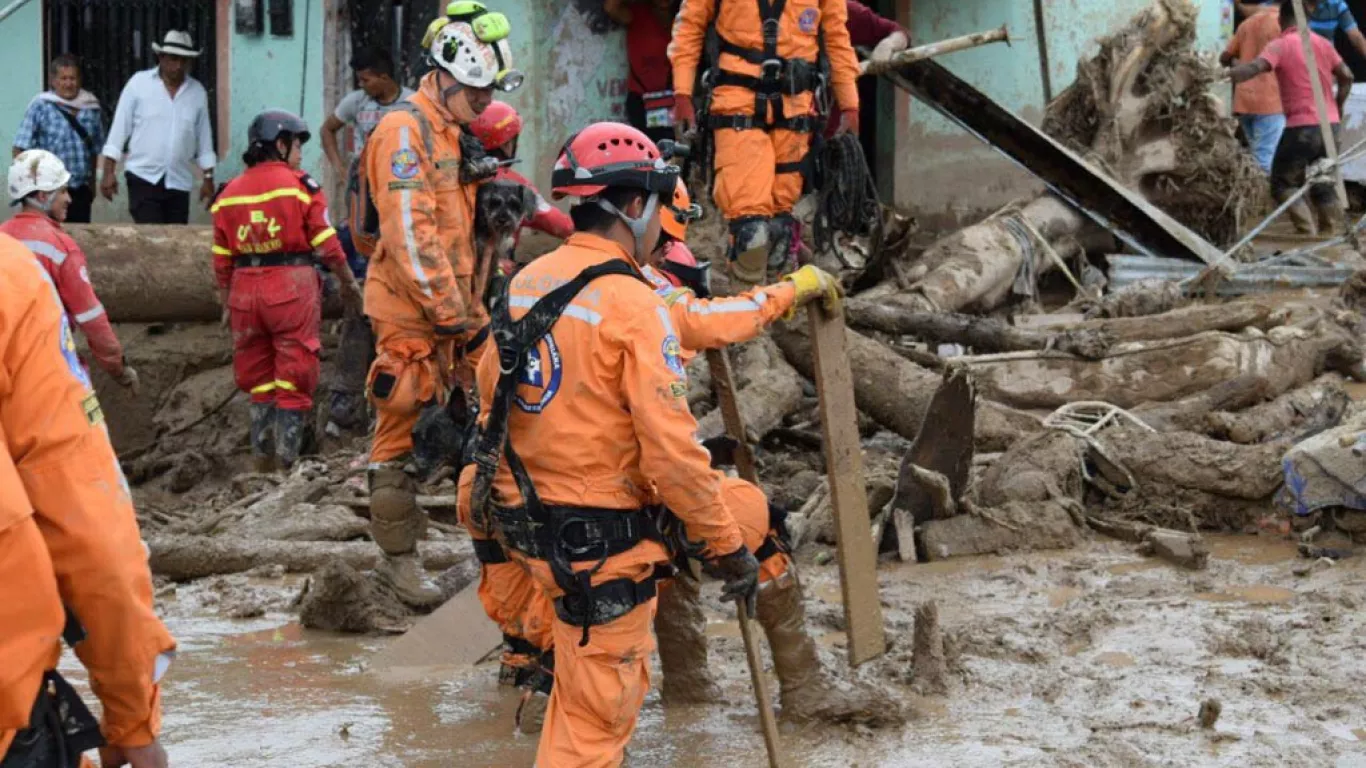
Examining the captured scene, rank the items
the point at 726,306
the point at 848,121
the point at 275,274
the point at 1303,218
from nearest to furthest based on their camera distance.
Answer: the point at 726,306 → the point at 848,121 → the point at 275,274 → the point at 1303,218

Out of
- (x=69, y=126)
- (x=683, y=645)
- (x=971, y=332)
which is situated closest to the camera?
(x=683, y=645)

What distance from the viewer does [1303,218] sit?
13.6 m

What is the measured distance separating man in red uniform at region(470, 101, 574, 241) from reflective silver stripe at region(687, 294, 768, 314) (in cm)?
217

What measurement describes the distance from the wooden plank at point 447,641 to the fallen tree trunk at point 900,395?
121 inches

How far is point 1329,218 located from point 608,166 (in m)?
10.8

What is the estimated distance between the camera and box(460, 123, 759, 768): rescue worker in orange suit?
13.4ft

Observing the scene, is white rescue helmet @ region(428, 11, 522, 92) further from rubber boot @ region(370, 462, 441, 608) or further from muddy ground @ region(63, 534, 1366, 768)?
muddy ground @ region(63, 534, 1366, 768)

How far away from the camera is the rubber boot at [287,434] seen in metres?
9.71

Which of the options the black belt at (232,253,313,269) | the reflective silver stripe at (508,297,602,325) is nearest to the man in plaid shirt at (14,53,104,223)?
the black belt at (232,253,313,269)

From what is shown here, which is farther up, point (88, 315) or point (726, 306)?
point (726, 306)

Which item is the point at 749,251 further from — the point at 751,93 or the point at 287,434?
the point at 287,434

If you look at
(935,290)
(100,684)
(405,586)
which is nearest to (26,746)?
(100,684)

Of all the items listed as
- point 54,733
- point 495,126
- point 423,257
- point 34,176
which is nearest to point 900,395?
point 495,126

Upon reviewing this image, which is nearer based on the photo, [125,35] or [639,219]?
[639,219]
